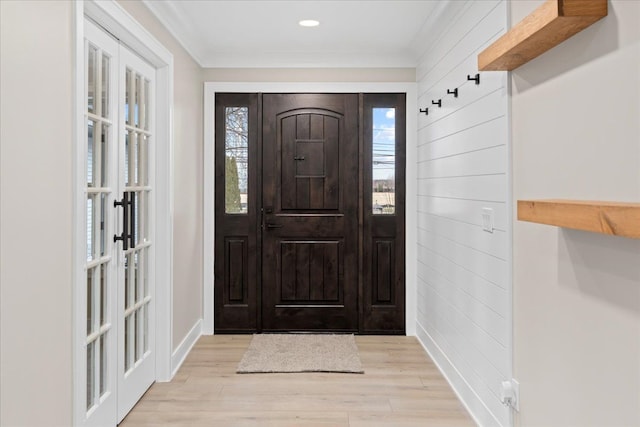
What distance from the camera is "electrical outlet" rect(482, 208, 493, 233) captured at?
2.41 meters

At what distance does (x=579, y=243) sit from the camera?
164cm

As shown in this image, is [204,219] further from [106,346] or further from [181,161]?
[106,346]

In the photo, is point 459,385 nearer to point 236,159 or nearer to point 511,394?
point 511,394

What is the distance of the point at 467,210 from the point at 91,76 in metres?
2.12

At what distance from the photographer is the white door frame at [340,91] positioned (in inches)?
167

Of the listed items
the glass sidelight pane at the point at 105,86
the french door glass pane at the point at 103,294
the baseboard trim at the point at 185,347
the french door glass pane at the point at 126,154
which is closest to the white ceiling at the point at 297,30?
the glass sidelight pane at the point at 105,86

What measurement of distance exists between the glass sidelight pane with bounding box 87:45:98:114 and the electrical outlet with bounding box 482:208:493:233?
6.59 ft

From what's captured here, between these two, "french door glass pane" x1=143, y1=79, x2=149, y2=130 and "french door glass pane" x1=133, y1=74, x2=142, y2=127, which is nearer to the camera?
"french door glass pane" x1=133, y1=74, x2=142, y2=127

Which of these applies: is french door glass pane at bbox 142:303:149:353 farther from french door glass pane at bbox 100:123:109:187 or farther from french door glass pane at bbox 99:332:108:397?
french door glass pane at bbox 100:123:109:187

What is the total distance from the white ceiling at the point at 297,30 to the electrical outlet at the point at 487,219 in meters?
1.41

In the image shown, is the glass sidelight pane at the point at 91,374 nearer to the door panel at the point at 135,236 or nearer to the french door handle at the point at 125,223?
the door panel at the point at 135,236

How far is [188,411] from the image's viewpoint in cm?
277

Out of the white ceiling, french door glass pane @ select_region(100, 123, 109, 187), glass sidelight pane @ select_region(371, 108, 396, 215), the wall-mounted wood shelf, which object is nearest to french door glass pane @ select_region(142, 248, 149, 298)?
french door glass pane @ select_region(100, 123, 109, 187)

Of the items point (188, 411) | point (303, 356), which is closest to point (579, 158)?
point (188, 411)
